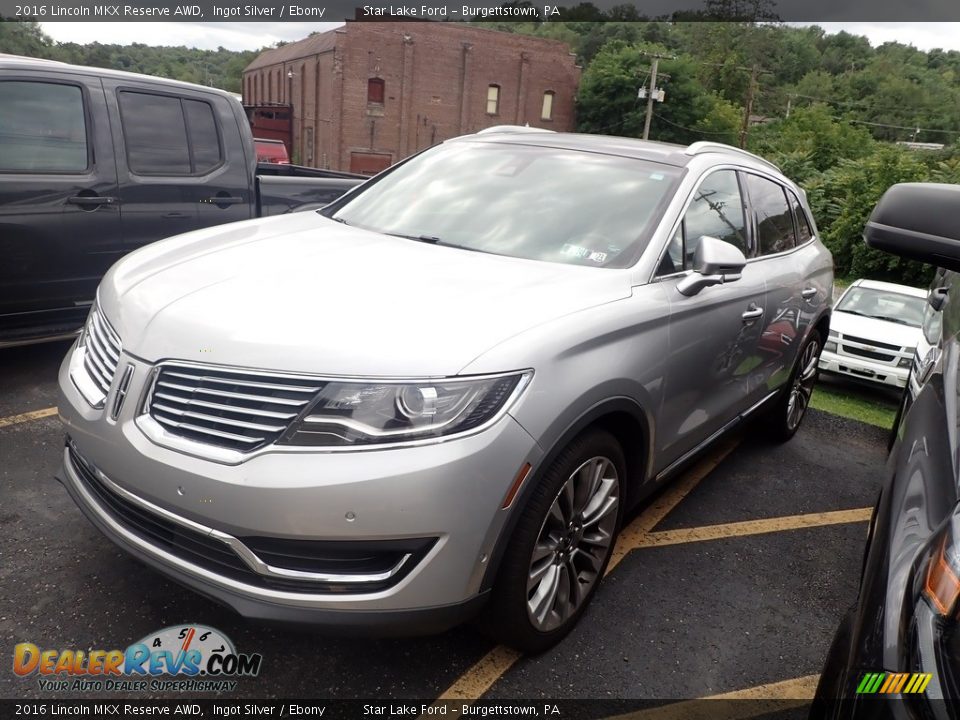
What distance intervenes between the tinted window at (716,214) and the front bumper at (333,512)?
1570mm

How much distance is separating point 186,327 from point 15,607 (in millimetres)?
1321

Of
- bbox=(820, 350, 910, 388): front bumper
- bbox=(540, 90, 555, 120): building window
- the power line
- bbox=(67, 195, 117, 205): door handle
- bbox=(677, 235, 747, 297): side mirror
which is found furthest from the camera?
the power line

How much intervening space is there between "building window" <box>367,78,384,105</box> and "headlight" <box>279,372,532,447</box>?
4807 cm

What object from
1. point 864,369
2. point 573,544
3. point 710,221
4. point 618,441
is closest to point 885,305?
point 864,369

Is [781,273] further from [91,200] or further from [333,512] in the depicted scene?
[91,200]

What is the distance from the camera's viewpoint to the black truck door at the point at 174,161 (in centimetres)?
499

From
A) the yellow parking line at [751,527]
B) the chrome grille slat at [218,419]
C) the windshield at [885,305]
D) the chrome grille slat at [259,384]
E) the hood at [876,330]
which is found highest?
the chrome grille slat at [259,384]

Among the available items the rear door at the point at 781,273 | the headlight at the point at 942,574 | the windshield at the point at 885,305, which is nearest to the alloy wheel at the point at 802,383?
the rear door at the point at 781,273

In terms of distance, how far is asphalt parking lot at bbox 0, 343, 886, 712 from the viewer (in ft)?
8.35

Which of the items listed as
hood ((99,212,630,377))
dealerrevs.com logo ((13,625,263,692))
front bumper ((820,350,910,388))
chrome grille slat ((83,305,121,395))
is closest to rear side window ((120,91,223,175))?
hood ((99,212,630,377))

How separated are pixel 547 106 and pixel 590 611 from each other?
54730 mm

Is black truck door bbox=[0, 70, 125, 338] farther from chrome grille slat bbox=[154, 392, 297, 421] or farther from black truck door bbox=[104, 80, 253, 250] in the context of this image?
chrome grille slat bbox=[154, 392, 297, 421]

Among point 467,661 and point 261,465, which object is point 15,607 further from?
point 467,661

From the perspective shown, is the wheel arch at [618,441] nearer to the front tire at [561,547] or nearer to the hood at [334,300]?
the front tire at [561,547]
